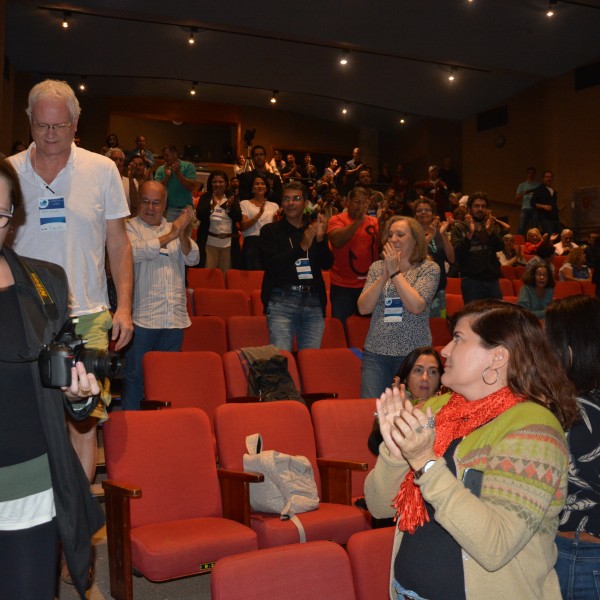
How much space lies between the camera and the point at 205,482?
2.99 m

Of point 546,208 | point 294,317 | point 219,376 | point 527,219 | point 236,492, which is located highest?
point 546,208

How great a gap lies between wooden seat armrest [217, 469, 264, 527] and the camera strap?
1.52 m

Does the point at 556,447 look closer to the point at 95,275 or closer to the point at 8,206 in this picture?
the point at 8,206

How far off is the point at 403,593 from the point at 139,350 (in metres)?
2.68

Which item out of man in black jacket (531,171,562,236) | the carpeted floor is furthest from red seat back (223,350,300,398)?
man in black jacket (531,171,562,236)

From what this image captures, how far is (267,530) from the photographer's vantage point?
9.09 ft

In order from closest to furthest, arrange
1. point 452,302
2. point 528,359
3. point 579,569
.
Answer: point 528,359, point 579,569, point 452,302

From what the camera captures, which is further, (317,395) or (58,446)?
(317,395)

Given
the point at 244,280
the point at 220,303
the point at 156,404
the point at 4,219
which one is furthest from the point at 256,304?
the point at 4,219

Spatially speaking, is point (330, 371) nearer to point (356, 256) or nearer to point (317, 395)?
point (317, 395)

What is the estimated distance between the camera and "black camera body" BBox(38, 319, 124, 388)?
1.34 m

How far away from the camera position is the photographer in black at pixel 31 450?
1.37 m

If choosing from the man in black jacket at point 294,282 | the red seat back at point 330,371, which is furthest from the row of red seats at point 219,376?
the man in black jacket at point 294,282

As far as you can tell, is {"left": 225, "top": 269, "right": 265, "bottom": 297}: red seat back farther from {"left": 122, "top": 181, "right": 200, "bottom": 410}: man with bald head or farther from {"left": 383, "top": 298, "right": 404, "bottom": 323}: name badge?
{"left": 383, "top": 298, "right": 404, "bottom": 323}: name badge
